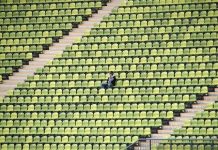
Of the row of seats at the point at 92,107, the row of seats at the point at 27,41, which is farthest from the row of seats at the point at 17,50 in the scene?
the row of seats at the point at 92,107

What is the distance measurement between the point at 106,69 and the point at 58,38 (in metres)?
2.53

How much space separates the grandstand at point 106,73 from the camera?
81.3 feet

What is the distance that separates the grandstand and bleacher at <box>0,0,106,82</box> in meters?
0.03

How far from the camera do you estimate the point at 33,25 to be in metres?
28.3

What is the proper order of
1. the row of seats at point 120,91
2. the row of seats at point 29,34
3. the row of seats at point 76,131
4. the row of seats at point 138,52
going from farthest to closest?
the row of seats at point 29,34, the row of seats at point 138,52, the row of seats at point 120,91, the row of seats at point 76,131

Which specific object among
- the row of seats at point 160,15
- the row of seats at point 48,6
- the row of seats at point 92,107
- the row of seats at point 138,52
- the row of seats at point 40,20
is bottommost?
the row of seats at point 92,107

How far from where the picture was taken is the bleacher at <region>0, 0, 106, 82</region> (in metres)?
27.7

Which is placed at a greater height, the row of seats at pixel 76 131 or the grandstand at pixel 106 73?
the grandstand at pixel 106 73

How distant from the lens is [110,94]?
25.7 metres

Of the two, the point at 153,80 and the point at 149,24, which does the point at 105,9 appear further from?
the point at 153,80

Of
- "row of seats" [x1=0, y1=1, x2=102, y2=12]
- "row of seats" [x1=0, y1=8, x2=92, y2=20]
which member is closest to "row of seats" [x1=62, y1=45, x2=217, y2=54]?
"row of seats" [x1=0, y1=8, x2=92, y2=20]

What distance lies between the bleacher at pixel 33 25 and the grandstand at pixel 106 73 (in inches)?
1.4

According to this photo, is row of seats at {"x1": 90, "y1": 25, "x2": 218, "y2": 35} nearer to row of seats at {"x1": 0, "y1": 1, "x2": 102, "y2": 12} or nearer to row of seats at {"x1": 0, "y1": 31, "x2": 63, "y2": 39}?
row of seats at {"x1": 0, "y1": 1, "x2": 102, "y2": 12}

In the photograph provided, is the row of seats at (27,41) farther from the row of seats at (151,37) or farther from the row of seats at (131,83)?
the row of seats at (131,83)
